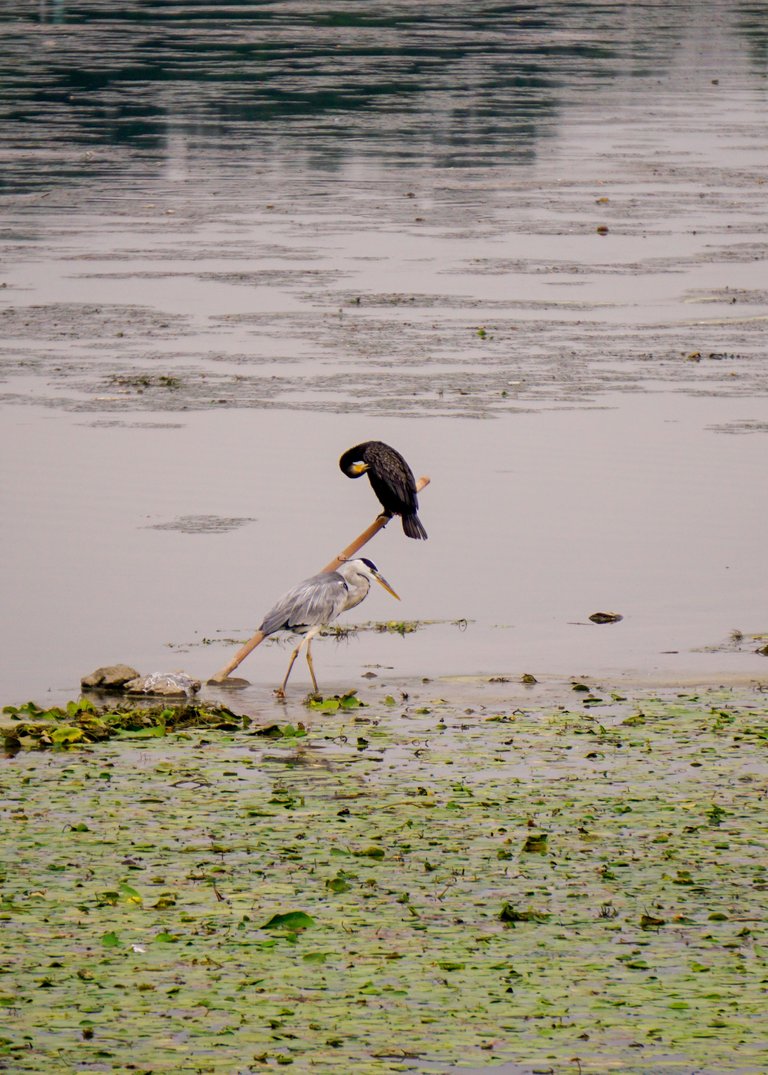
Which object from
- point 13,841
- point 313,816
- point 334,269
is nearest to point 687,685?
point 313,816

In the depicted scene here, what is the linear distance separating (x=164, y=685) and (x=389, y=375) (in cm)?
696

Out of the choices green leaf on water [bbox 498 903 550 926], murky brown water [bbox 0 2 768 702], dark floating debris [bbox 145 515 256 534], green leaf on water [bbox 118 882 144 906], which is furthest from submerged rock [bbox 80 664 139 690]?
green leaf on water [bbox 498 903 550 926]

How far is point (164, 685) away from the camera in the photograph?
10414 mm

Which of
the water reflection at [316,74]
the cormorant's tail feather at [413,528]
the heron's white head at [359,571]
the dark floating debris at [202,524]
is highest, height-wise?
the water reflection at [316,74]

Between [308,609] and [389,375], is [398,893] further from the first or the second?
[389,375]

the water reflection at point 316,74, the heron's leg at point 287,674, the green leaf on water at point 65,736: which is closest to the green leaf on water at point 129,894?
the green leaf on water at point 65,736

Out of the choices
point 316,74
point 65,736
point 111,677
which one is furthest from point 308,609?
point 316,74

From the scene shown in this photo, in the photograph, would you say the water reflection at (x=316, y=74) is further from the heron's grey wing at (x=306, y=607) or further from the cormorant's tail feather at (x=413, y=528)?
the heron's grey wing at (x=306, y=607)

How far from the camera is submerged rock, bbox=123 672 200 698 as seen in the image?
10414mm

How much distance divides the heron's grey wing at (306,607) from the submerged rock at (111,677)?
0.66 meters

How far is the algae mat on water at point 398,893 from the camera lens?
252 inches

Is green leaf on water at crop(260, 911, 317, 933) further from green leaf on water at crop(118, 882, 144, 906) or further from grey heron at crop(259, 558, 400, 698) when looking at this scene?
grey heron at crop(259, 558, 400, 698)

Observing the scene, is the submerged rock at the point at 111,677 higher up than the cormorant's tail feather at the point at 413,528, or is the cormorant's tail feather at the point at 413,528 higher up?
the cormorant's tail feather at the point at 413,528

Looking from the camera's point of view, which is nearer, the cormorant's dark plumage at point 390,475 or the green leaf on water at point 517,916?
the green leaf on water at point 517,916
